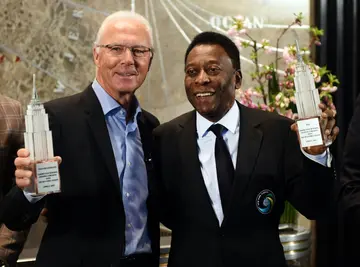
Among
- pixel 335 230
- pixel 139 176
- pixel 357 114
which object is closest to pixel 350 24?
pixel 335 230

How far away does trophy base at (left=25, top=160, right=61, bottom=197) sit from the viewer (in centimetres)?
146

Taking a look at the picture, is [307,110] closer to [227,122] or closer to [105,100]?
[227,122]

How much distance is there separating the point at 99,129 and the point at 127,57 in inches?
10.3

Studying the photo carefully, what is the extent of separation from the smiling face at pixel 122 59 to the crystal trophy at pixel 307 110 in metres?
0.57

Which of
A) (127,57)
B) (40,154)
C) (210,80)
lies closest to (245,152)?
(210,80)

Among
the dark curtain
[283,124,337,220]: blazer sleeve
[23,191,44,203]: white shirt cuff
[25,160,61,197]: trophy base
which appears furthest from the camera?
the dark curtain

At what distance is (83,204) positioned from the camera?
1768mm

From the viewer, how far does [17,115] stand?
6.53ft

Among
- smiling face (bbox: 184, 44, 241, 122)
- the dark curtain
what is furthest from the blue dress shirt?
the dark curtain

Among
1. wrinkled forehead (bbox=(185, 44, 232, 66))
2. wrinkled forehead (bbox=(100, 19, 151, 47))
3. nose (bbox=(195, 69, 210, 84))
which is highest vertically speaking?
wrinkled forehead (bbox=(100, 19, 151, 47))

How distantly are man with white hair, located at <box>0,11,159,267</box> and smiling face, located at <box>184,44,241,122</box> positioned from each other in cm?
18

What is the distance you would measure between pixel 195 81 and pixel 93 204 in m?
0.53

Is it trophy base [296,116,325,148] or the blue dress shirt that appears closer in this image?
trophy base [296,116,325,148]

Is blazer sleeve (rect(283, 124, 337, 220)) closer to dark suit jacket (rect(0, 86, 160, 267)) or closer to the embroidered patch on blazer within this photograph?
the embroidered patch on blazer
